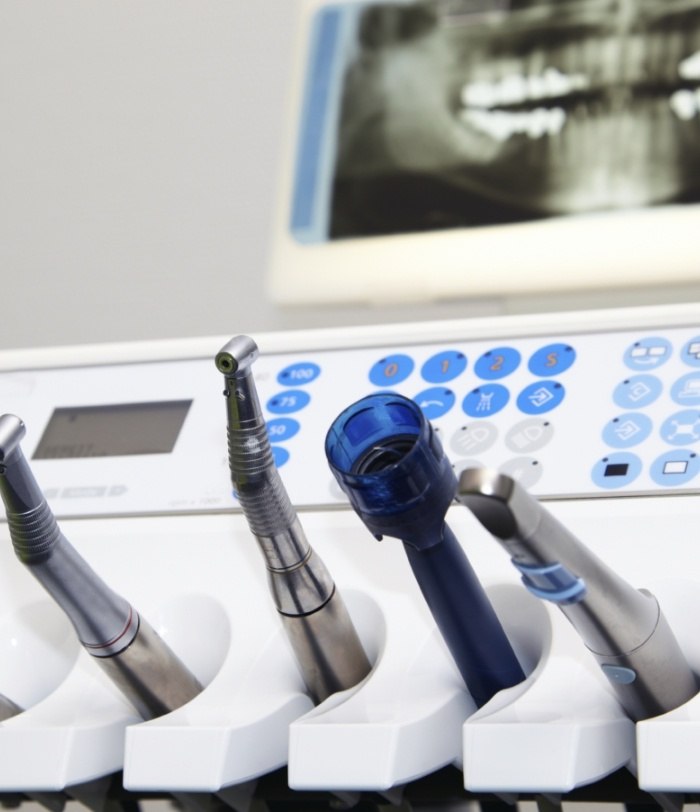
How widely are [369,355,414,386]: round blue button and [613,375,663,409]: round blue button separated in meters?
0.09

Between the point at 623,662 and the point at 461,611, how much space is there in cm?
5

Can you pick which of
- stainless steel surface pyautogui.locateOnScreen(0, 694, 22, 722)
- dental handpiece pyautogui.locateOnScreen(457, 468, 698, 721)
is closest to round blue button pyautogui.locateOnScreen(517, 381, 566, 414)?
dental handpiece pyautogui.locateOnScreen(457, 468, 698, 721)

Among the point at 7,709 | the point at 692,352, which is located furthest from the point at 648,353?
the point at 7,709

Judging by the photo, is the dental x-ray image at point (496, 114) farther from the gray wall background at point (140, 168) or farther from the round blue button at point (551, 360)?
the round blue button at point (551, 360)

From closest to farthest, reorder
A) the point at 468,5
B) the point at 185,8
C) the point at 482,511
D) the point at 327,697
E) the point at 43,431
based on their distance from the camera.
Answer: the point at 482,511
the point at 327,697
the point at 43,431
the point at 468,5
the point at 185,8

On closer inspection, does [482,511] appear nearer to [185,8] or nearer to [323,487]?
[323,487]

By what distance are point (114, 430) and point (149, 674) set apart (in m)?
0.15

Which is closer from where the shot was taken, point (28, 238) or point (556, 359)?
point (556, 359)

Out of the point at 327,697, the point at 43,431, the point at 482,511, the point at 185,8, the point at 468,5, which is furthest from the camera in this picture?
the point at 185,8

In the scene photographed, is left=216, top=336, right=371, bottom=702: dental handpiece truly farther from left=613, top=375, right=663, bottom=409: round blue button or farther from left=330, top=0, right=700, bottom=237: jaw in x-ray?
left=330, top=0, right=700, bottom=237: jaw in x-ray

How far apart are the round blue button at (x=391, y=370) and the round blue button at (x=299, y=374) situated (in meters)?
0.03

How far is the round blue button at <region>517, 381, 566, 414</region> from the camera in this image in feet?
1.34

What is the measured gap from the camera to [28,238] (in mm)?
792

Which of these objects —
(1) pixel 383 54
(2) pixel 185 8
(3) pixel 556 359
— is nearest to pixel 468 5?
(1) pixel 383 54
